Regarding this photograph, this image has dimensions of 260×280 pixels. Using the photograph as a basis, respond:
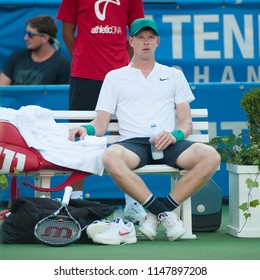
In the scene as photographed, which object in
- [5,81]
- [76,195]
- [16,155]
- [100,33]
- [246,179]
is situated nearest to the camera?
[16,155]

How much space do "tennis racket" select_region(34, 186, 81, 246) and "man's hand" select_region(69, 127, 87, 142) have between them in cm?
70

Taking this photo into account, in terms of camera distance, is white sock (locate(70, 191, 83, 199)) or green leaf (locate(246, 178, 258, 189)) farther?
white sock (locate(70, 191, 83, 199))

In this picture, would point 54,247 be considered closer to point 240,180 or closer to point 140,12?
point 240,180

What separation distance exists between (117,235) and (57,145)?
85cm

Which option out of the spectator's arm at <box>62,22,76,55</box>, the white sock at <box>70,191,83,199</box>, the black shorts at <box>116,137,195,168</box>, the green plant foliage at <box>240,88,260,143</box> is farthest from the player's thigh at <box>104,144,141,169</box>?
the spectator's arm at <box>62,22,76,55</box>

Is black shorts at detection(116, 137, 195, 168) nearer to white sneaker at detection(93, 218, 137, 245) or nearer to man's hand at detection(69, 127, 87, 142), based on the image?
man's hand at detection(69, 127, 87, 142)

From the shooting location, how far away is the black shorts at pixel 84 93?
8281mm

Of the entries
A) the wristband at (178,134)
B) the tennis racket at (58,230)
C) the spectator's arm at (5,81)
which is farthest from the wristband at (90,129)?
the spectator's arm at (5,81)

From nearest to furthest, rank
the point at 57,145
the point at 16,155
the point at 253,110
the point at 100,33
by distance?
the point at 16,155 → the point at 57,145 → the point at 253,110 → the point at 100,33

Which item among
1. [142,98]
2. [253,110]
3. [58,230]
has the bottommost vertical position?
[58,230]

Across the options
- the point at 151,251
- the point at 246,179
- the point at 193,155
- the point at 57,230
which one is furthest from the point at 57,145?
the point at 246,179

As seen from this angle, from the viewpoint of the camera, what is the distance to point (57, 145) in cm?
727

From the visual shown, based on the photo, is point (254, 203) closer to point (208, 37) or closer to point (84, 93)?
point (84, 93)

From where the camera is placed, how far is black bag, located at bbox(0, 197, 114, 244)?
6.80 metres
